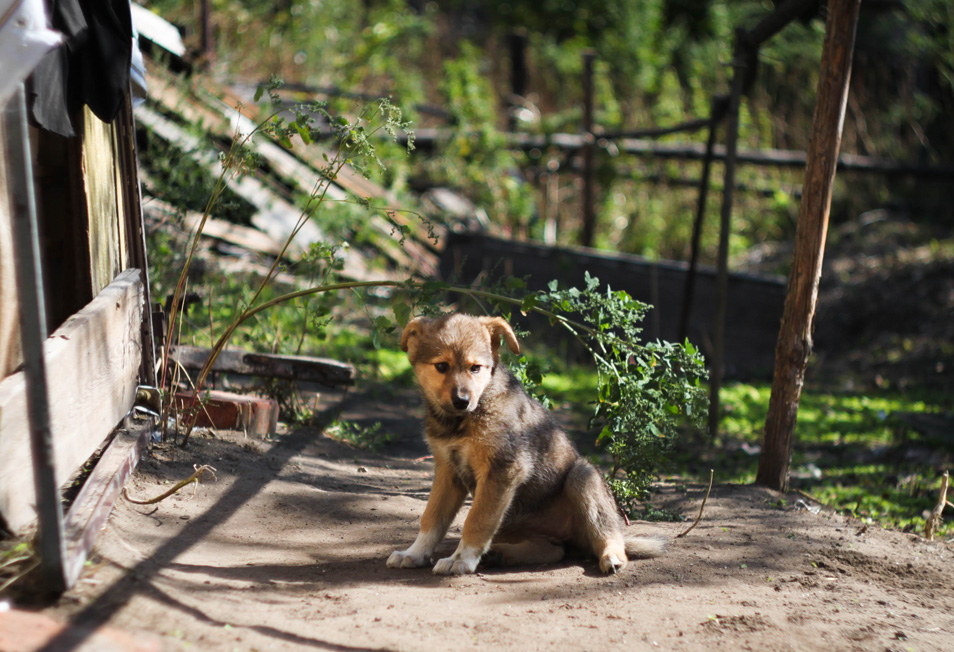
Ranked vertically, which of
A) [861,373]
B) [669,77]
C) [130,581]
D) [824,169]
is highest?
→ [669,77]

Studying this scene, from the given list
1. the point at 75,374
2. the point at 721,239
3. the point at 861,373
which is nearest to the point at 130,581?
the point at 75,374

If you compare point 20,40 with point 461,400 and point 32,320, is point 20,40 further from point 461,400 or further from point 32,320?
point 461,400

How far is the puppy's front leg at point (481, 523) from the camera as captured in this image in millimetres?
3729

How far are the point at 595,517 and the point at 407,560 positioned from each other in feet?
3.11

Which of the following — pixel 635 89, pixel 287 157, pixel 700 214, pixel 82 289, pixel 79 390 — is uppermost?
pixel 635 89

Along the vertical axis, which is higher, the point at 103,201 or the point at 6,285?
the point at 103,201

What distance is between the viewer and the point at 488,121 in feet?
39.7

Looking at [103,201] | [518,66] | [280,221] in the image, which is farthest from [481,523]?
[518,66]

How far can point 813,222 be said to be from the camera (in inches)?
197

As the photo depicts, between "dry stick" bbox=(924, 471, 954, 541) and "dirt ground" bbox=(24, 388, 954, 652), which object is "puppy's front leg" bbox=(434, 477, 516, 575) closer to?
"dirt ground" bbox=(24, 388, 954, 652)

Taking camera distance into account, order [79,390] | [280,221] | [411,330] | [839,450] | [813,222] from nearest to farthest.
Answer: [79,390]
[411,330]
[813,222]
[839,450]
[280,221]

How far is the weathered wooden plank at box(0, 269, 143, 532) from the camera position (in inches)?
107

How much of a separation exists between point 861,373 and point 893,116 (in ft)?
21.3

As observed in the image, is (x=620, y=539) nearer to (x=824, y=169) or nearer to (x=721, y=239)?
(x=824, y=169)
